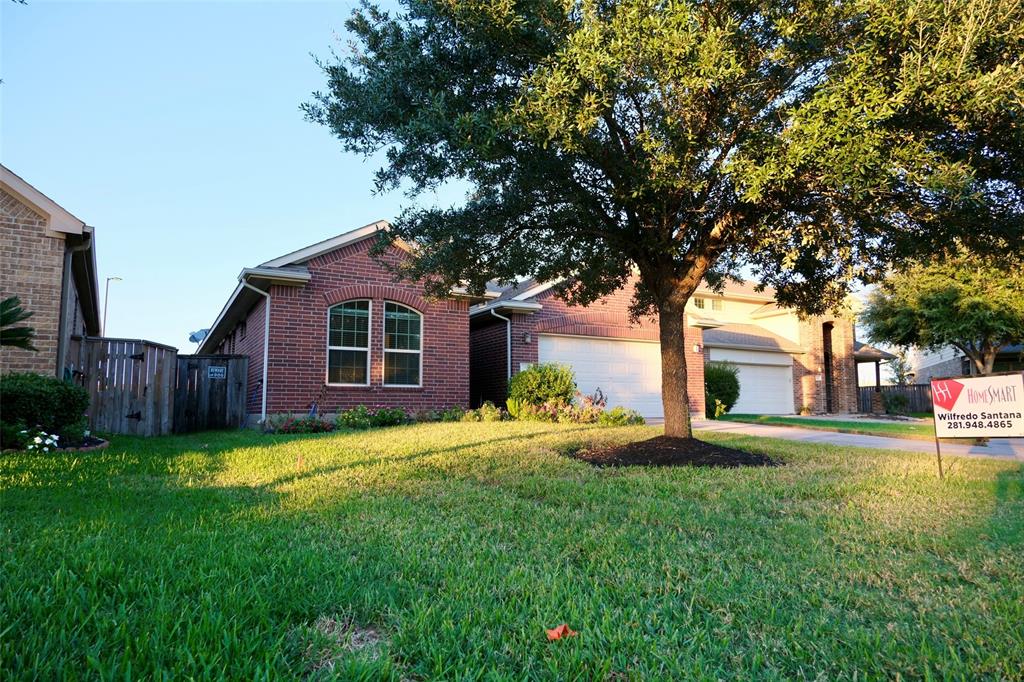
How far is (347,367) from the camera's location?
1375cm

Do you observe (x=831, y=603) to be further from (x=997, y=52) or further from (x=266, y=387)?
(x=266, y=387)

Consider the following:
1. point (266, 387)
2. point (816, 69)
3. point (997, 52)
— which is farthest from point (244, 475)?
point (997, 52)

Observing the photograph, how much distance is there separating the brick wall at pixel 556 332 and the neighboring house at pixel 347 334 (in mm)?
2024

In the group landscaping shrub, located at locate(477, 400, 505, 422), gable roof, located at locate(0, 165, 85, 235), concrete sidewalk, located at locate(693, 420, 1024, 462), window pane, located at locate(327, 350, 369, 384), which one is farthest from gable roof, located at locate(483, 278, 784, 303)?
gable roof, located at locate(0, 165, 85, 235)

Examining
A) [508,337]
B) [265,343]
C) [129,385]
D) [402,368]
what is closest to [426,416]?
[402,368]

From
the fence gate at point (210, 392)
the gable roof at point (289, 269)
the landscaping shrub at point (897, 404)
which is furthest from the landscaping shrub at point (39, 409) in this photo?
the landscaping shrub at point (897, 404)

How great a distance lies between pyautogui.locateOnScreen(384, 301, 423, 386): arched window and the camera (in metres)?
14.2

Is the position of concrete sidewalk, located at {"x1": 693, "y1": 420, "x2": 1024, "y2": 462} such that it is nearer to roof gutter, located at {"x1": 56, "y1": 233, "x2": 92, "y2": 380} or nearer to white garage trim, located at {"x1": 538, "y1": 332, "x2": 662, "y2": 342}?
white garage trim, located at {"x1": 538, "y1": 332, "x2": 662, "y2": 342}

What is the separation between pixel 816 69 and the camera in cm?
669

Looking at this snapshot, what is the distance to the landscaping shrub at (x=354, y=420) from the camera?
1251 cm

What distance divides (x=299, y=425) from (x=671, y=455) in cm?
782

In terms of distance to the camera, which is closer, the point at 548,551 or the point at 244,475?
the point at 548,551

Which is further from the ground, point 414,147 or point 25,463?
point 414,147

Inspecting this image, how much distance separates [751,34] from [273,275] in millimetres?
10162
